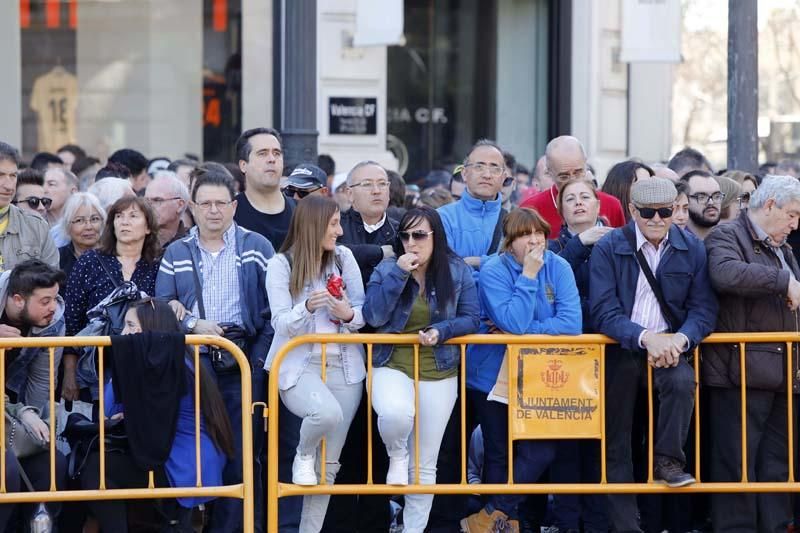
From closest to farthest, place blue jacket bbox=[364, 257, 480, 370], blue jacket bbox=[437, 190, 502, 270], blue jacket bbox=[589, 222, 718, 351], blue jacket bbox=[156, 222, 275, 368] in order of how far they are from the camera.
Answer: blue jacket bbox=[364, 257, 480, 370] → blue jacket bbox=[589, 222, 718, 351] → blue jacket bbox=[156, 222, 275, 368] → blue jacket bbox=[437, 190, 502, 270]

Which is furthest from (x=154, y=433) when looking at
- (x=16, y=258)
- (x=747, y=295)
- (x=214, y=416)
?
(x=747, y=295)

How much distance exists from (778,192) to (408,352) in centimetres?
217

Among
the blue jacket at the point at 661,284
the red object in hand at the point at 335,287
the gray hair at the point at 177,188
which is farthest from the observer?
the gray hair at the point at 177,188

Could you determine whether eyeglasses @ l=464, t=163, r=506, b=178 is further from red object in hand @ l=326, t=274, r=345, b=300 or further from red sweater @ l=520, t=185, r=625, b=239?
red object in hand @ l=326, t=274, r=345, b=300

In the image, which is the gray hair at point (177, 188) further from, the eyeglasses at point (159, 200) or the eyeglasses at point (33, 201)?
the eyeglasses at point (33, 201)

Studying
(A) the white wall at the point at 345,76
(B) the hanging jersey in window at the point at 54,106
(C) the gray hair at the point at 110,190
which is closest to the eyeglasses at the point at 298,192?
(C) the gray hair at the point at 110,190

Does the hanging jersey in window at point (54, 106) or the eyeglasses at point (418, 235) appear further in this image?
the hanging jersey in window at point (54, 106)

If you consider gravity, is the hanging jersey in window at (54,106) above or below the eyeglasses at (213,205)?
above

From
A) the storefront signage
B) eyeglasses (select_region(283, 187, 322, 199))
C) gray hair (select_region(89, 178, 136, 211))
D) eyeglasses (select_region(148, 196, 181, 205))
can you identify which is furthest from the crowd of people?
the storefront signage

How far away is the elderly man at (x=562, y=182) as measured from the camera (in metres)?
8.67

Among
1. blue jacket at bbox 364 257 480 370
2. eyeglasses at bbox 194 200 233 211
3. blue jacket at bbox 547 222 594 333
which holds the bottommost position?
blue jacket at bbox 364 257 480 370

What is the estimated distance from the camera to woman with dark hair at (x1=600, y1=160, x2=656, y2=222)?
353 inches

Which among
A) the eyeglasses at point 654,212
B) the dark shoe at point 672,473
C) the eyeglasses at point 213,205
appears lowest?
the dark shoe at point 672,473

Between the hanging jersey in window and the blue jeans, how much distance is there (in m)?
9.79
